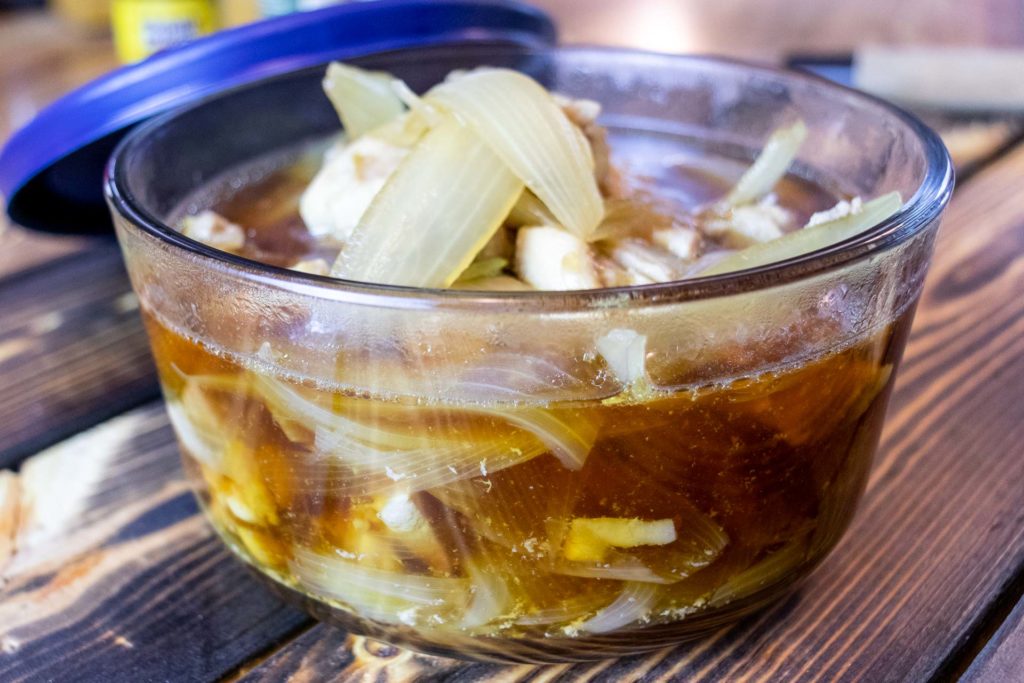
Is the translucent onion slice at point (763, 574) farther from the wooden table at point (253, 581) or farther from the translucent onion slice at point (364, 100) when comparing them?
the translucent onion slice at point (364, 100)

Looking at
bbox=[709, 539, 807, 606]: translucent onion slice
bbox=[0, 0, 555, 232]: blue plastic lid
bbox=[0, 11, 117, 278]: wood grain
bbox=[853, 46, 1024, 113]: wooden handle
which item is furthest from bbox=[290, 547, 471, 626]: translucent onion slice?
bbox=[853, 46, 1024, 113]: wooden handle

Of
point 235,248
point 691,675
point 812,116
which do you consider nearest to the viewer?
point 691,675

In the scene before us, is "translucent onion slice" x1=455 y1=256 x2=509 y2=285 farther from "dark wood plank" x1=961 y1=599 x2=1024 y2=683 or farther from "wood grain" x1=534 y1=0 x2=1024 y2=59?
"wood grain" x1=534 y1=0 x2=1024 y2=59

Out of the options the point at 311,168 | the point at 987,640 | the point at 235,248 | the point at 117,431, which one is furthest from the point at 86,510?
the point at 987,640

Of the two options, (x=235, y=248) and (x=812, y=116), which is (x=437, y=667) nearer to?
(x=235, y=248)

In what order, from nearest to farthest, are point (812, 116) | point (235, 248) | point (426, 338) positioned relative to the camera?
point (426, 338), point (235, 248), point (812, 116)

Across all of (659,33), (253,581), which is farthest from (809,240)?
(659,33)

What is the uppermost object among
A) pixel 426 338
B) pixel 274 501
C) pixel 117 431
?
pixel 426 338

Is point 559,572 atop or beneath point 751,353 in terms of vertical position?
beneath
